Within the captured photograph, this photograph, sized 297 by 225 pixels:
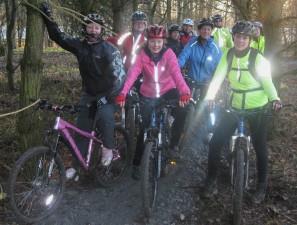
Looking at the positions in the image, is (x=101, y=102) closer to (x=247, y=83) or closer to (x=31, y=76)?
(x=31, y=76)

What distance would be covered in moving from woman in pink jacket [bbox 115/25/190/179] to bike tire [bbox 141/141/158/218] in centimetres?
66

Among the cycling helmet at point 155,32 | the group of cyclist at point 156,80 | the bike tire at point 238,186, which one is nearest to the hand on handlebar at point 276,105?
the group of cyclist at point 156,80

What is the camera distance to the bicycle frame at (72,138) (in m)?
5.39

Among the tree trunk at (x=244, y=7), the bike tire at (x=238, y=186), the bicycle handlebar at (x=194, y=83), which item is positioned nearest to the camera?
the bike tire at (x=238, y=186)

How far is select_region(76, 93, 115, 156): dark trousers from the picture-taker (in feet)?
19.9

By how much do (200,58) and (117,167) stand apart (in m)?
2.54

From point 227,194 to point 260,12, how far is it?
12.3ft

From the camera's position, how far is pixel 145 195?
5305 millimetres

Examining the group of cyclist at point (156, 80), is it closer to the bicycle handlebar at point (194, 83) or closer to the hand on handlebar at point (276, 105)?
the hand on handlebar at point (276, 105)

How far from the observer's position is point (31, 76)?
231 inches

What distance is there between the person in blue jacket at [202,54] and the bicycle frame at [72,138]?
2417 millimetres

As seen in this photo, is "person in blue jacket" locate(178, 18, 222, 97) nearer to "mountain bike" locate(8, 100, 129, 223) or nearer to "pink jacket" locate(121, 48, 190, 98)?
"pink jacket" locate(121, 48, 190, 98)

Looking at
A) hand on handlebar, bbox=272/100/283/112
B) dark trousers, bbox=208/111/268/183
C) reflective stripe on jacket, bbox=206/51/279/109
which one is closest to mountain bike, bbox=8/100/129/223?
dark trousers, bbox=208/111/268/183

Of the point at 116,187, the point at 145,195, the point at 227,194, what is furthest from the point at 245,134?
the point at 116,187
